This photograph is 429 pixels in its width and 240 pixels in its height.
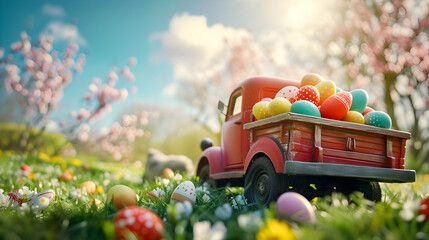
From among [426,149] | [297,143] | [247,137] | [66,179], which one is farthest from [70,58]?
[426,149]

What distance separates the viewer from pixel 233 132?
15.1 ft

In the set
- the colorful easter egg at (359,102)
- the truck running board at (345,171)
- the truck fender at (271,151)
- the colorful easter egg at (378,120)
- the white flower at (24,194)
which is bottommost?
the white flower at (24,194)

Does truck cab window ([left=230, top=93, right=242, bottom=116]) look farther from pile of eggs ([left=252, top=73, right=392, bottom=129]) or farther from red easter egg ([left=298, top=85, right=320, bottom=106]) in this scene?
red easter egg ([left=298, top=85, right=320, bottom=106])

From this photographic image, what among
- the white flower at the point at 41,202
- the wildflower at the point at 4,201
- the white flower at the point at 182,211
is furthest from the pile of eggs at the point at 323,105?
the wildflower at the point at 4,201

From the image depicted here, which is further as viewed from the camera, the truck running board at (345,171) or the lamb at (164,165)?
the lamb at (164,165)

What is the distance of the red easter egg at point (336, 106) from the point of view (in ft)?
11.0

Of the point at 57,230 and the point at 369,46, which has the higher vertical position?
the point at 369,46

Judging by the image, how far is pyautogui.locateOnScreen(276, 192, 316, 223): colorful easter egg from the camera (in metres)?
2.32

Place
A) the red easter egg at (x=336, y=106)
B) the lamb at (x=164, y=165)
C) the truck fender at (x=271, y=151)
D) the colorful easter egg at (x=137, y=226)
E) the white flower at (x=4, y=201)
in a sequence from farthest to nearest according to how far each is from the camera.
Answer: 1. the lamb at (x=164, y=165)
2. the red easter egg at (x=336, y=106)
3. the white flower at (x=4, y=201)
4. the truck fender at (x=271, y=151)
5. the colorful easter egg at (x=137, y=226)

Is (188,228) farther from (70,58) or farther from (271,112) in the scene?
(70,58)

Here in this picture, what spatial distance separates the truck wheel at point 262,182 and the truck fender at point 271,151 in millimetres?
88

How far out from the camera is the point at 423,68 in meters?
11.2

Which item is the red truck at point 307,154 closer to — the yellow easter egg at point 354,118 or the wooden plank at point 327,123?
the wooden plank at point 327,123

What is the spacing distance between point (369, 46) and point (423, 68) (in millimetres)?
Result: 1934
